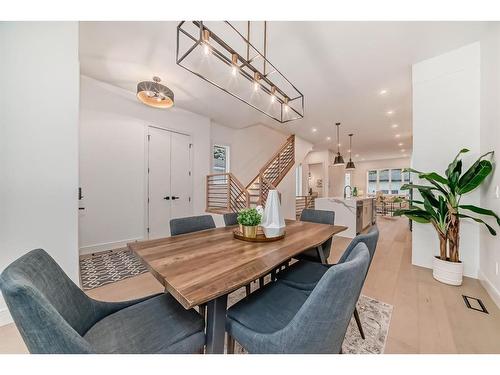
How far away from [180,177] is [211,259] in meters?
3.73

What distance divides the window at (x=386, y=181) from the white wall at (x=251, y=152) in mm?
7180

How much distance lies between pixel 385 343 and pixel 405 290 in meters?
1.09

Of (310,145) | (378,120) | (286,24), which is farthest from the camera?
(310,145)

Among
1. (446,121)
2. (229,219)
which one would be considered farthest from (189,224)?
(446,121)

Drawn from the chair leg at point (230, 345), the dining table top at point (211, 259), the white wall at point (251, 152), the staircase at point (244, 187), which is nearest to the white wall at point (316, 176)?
the white wall at point (251, 152)

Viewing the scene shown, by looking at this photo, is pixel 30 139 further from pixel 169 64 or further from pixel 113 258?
pixel 113 258

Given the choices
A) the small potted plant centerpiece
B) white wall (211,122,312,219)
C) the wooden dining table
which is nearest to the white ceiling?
white wall (211,122,312,219)

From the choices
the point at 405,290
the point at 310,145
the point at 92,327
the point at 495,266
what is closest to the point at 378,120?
the point at 310,145

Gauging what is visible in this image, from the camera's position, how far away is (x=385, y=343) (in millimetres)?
1404

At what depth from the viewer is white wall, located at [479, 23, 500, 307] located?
1942 millimetres

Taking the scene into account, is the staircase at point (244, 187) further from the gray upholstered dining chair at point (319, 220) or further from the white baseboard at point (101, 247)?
the white baseboard at point (101, 247)

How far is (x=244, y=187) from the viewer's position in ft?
17.5

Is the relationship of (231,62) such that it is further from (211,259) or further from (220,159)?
(220,159)

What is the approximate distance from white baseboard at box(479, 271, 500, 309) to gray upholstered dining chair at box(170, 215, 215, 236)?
118 inches
